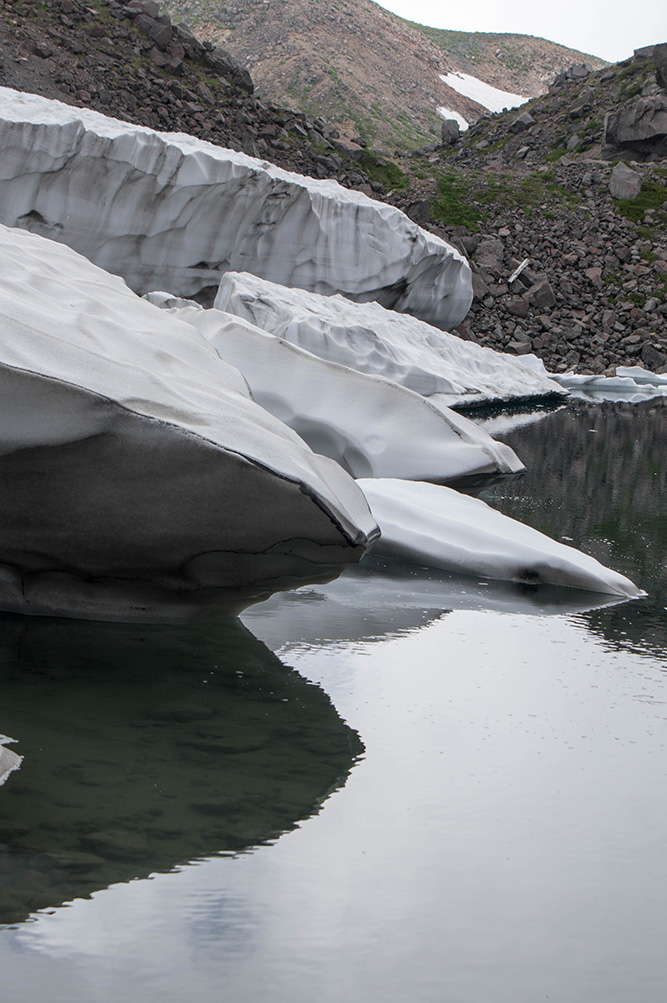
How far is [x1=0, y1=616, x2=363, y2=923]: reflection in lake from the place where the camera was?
148 cm

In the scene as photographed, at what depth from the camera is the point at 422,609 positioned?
3.09 meters

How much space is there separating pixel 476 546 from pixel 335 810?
197cm

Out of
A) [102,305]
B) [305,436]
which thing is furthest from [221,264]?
[102,305]

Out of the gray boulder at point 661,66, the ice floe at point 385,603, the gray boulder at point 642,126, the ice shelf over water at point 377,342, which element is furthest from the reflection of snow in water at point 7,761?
the gray boulder at point 661,66

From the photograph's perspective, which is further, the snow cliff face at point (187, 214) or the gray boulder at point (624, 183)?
the gray boulder at point (624, 183)

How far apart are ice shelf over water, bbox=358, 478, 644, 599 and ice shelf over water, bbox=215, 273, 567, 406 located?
198 inches

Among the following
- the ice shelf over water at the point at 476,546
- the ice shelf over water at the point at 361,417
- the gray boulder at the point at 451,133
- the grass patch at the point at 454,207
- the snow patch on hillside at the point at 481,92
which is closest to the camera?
the ice shelf over water at the point at 476,546

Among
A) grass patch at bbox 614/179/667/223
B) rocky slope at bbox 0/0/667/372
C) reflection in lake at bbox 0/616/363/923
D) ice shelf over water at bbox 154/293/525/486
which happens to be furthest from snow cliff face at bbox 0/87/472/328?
grass patch at bbox 614/179/667/223

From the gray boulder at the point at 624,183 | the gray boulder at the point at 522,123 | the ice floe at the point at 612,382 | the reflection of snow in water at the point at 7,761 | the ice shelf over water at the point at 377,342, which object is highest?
the gray boulder at the point at 522,123

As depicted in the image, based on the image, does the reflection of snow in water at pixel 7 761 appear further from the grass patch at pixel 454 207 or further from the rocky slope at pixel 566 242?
the grass patch at pixel 454 207

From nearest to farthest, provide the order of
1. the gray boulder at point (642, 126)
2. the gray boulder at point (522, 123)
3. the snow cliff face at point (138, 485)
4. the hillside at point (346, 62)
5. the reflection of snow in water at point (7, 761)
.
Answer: the reflection of snow in water at point (7, 761) → the snow cliff face at point (138, 485) → the gray boulder at point (642, 126) → the gray boulder at point (522, 123) → the hillside at point (346, 62)

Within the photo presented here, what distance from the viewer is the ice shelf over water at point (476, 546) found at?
138 inches

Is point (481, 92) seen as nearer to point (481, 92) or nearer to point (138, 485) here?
point (481, 92)

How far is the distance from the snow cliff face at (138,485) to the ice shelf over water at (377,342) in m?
6.05
